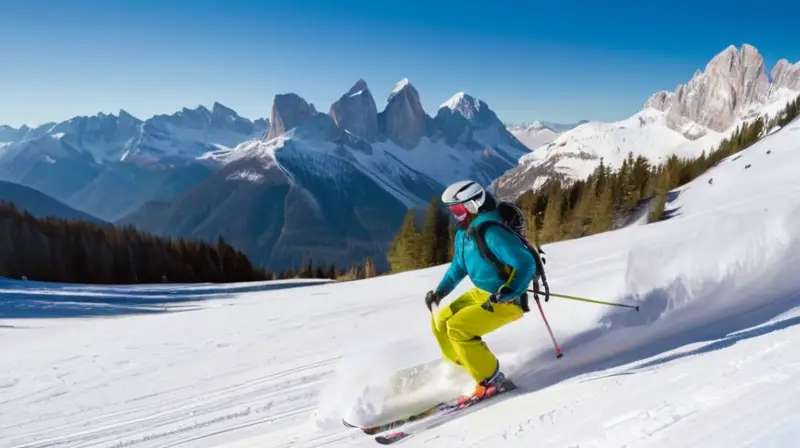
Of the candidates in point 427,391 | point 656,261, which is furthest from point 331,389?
point 656,261

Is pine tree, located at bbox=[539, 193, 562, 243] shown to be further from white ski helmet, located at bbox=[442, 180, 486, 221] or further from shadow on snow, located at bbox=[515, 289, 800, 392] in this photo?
white ski helmet, located at bbox=[442, 180, 486, 221]

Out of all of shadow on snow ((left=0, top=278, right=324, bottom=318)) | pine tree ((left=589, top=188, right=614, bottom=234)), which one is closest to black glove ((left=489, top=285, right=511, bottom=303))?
shadow on snow ((left=0, top=278, right=324, bottom=318))

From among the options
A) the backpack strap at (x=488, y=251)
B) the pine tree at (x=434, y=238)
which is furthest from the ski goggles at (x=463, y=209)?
the pine tree at (x=434, y=238)

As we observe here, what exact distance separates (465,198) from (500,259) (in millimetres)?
820

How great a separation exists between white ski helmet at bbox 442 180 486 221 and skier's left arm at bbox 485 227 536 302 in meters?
0.47

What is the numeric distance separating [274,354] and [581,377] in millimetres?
6415

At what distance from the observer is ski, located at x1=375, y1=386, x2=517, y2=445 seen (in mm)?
5238

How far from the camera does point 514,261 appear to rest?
5098 mm

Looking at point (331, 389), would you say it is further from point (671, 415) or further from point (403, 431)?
point (671, 415)

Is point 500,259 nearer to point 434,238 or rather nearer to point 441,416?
point 441,416

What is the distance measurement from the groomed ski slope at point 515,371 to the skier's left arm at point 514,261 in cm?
119

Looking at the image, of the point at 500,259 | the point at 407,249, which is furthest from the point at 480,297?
the point at 407,249

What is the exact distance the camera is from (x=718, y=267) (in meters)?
7.70

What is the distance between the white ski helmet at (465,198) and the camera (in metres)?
5.46
